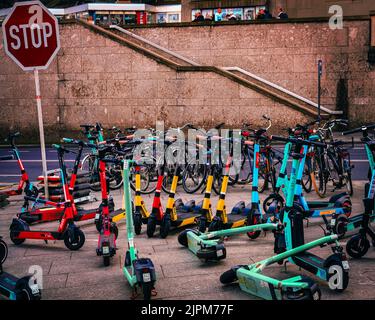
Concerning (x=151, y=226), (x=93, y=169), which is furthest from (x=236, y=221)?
(x=93, y=169)

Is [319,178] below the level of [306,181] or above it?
above

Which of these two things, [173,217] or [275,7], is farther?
[275,7]

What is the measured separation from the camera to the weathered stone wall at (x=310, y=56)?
21297 mm

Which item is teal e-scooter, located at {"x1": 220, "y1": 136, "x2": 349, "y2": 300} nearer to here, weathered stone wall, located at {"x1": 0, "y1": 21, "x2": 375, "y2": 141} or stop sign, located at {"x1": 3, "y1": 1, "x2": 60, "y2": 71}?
stop sign, located at {"x1": 3, "y1": 1, "x2": 60, "y2": 71}

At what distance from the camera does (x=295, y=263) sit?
5.29 m

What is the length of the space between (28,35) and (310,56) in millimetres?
15321

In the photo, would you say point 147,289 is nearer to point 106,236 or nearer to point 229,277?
point 229,277

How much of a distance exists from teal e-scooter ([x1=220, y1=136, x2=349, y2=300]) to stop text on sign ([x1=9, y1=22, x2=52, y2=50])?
4.93 metres

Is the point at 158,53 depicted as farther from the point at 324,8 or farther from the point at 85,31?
the point at 324,8

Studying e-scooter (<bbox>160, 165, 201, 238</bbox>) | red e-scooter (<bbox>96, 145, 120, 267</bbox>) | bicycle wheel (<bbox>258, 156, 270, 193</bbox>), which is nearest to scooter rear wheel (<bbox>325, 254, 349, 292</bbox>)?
red e-scooter (<bbox>96, 145, 120, 267</bbox>)

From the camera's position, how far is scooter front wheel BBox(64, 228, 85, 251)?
6.48 metres

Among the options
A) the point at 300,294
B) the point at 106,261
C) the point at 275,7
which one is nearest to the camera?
the point at 300,294
